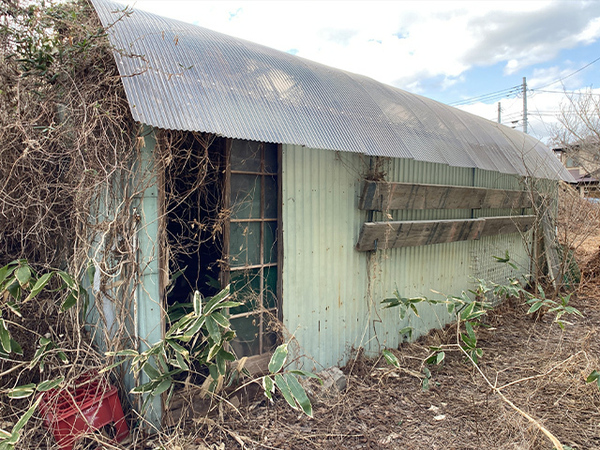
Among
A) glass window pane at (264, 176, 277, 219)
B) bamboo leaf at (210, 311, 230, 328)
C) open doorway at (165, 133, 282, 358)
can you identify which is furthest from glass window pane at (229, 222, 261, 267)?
bamboo leaf at (210, 311, 230, 328)

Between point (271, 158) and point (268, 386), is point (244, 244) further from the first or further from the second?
point (268, 386)

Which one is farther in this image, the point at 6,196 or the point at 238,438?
the point at 238,438

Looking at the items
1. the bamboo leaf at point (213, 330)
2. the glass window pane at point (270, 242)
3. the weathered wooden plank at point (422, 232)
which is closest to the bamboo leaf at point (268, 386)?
the bamboo leaf at point (213, 330)

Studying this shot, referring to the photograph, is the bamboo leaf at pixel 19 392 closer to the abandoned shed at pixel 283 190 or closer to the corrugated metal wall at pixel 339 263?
the abandoned shed at pixel 283 190

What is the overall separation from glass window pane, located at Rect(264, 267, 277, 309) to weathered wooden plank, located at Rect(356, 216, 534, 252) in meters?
1.15

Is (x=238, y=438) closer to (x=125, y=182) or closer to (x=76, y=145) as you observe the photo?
(x=125, y=182)

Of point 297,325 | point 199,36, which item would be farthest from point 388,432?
point 199,36

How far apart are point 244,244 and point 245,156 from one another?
818mm

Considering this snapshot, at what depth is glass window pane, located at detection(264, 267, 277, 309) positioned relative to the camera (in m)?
3.68

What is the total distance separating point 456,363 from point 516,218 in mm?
3890

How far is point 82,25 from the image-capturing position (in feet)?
9.30

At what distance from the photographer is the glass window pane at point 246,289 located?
3.48 meters

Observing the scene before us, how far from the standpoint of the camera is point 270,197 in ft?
12.1

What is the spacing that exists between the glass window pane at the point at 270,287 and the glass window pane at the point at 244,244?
6.9 inches
